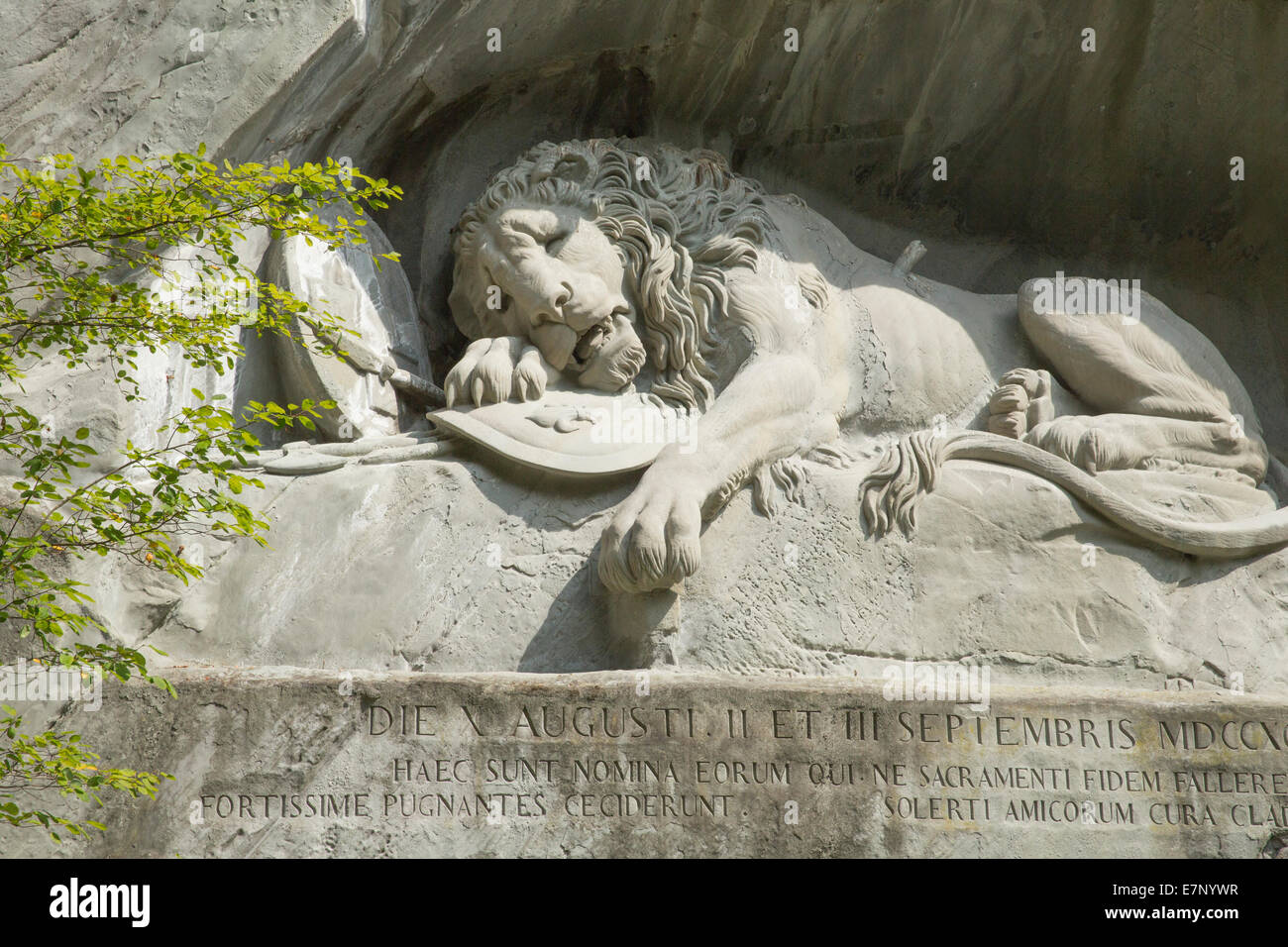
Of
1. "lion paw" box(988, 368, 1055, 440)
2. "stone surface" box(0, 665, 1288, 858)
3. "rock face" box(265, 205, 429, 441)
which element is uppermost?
"rock face" box(265, 205, 429, 441)

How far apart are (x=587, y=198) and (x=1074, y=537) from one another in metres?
2.50

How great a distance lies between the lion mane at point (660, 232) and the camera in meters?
7.50

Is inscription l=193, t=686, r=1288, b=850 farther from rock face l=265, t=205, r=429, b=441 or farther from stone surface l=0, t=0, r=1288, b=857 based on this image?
rock face l=265, t=205, r=429, b=441

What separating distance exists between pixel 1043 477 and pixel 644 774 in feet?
7.19

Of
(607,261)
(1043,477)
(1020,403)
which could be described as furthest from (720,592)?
(1020,403)

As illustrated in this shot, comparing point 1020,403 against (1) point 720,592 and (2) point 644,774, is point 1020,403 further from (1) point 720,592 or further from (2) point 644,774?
(2) point 644,774

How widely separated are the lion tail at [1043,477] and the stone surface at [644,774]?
951 millimetres

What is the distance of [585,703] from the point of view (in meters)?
6.17

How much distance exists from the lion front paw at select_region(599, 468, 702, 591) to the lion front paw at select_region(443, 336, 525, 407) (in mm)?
870

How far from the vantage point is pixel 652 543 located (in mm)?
6434

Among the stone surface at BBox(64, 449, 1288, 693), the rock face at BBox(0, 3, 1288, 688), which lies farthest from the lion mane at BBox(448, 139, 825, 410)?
the stone surface at BBox(64, 449, 1288, 693)

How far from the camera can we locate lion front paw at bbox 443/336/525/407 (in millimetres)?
7176

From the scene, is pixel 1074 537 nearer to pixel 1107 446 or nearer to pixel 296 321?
pixel 1107 446

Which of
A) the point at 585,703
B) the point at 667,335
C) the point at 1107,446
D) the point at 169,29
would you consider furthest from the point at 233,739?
the point at 1107,446
